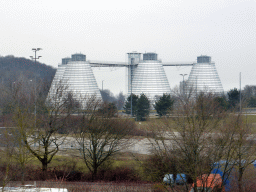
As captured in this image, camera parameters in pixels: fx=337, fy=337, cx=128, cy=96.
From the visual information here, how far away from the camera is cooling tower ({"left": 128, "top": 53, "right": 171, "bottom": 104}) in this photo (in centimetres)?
5691

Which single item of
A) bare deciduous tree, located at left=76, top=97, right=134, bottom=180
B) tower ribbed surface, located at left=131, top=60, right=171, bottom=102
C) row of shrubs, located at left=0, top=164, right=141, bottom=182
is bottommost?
row of shrubs, located at left=0, top=164, right=141, bottom=182

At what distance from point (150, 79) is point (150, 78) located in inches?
7.9

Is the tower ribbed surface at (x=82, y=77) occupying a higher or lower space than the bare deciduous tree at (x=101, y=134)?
higher

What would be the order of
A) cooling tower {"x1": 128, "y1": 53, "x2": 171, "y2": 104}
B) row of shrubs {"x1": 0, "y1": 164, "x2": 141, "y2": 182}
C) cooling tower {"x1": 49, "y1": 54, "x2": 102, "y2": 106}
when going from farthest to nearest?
cooling tower {"x1": 49, "y1": 54, "x2": 102, "y2": 106} → cooling tower {"x1": 128, "y1": 53, "x2": 171, "y2": 104} → row of shrubs {"x1": 0, "y1": 164, "x2": 141, "y2": 182}

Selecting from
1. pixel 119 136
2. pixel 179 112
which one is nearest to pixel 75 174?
pixel 119 136

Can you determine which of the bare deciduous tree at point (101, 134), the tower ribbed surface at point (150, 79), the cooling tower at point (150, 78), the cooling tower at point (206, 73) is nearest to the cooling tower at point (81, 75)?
the cooling tower at point (150, 78)

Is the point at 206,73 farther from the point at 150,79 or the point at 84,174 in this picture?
the point at 84,174

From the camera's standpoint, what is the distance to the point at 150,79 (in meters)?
58.1

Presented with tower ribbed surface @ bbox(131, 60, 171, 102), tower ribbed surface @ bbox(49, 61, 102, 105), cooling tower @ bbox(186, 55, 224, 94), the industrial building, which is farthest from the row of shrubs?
cooling tower @ bbox(186, 55, 224, 94)

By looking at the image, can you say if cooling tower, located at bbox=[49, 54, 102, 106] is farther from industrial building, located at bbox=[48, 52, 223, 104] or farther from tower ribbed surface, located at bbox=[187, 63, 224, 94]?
tower ribbed surface, located at bbox=[187, 63, 224, 94]

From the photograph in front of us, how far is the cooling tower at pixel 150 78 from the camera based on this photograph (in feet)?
187

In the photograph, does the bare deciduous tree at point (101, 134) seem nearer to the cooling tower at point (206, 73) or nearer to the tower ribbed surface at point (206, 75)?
the cooling tower at point (206, 73)

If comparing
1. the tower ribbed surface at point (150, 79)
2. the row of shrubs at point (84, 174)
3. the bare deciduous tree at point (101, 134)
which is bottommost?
the row of shrubs at point (84, 174)

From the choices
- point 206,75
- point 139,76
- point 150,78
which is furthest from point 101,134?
point 206,75
